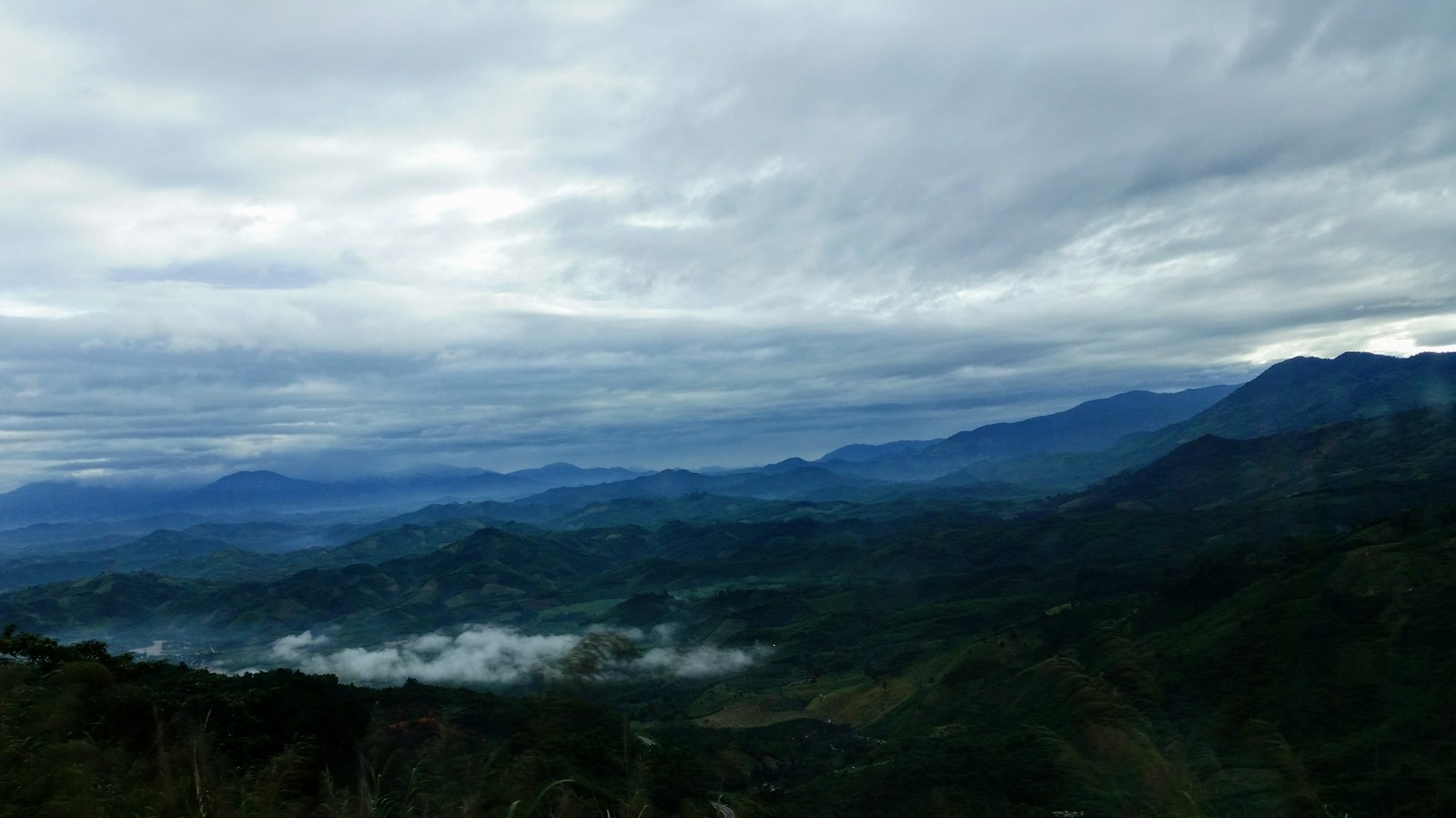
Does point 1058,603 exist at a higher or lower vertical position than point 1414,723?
lower

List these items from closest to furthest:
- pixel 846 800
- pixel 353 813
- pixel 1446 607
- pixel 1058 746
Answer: pixel 353 813
pixel 1058 746
pixel 846 800
pixel 1446 607

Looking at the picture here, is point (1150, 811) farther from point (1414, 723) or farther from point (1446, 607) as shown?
point (1446, 607)

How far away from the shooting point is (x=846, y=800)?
8212cm

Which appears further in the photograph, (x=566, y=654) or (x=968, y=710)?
(x=968, y=710)

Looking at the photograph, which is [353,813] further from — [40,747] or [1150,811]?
[1150,811]

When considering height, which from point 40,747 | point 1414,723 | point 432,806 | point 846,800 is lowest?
point 846,800

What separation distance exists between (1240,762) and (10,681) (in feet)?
55.2

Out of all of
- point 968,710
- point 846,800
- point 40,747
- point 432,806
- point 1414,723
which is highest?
point 40,747

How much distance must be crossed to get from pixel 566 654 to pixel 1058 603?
675 ft

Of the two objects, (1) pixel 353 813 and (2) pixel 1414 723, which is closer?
(1) pixel 353 813

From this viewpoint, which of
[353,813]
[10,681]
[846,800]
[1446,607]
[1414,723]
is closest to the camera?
[353,813]

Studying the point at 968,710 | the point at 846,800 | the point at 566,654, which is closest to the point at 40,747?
the point at 566,654

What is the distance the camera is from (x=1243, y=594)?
125 meters

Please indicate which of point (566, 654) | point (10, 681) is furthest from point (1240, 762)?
point (10, 681)
